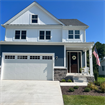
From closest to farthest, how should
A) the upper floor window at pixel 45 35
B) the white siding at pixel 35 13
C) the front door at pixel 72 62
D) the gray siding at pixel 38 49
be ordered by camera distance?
the gray siding at pixel 38 49
the upper floor window at pixel 45 35
the white siding at pixel 35 13
the front door at pixel 72 62

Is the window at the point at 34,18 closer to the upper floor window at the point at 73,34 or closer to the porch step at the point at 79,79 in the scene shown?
the upper floor window at the point at 73,34

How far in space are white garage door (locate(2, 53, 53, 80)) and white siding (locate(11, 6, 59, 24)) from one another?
163 inches

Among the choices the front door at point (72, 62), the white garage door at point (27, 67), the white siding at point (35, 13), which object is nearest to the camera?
the white garage door at point (27, 67)

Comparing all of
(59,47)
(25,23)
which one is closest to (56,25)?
(59,47)

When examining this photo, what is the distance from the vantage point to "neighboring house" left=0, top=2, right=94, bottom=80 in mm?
10734

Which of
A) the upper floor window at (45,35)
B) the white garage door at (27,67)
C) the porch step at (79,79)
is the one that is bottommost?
the porch step at (79,79)

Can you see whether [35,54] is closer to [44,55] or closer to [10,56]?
[44,55]

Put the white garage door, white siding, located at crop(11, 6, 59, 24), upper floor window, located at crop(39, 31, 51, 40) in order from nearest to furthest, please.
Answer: the white garage door → upper floor window, located at crop(39, 31, 51, 40) → white siding, located at crop(11, 6, 59, 24)

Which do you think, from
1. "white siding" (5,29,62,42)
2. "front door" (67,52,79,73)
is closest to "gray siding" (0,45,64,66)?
"white siding" (5,29,62,42)

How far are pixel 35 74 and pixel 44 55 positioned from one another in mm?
2106

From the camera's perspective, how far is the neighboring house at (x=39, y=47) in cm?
1073

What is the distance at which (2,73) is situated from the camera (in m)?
10.8

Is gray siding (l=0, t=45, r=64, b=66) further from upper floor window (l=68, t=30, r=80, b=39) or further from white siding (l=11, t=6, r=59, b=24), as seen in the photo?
white siding (l=11, t=6, r=59, b=24)

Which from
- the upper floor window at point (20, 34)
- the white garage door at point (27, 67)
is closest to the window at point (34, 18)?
the upper floor window at point (20, 34)
